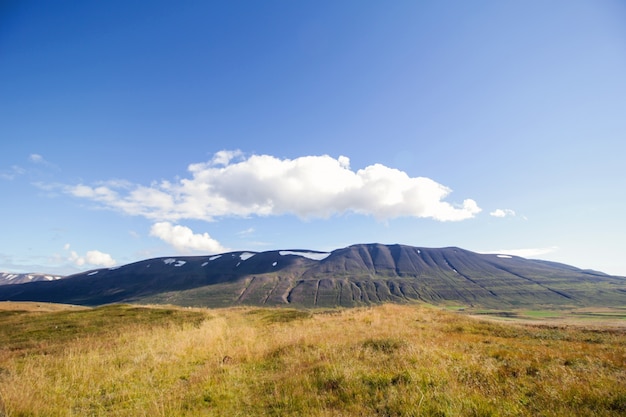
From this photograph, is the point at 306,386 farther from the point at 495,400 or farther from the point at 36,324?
the point at 36,324

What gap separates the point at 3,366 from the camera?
11.4m

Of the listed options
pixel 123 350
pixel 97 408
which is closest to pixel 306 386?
pixel 97 408

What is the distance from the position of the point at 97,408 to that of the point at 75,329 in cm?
1803

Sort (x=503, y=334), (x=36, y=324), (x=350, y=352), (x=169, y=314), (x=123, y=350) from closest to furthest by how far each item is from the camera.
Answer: (x=350, y=352) → (x=123, y=350) → (x=503, y=334) → (x=36, y=324) → (x=169, y=314)

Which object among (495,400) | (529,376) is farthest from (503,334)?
(495,400)

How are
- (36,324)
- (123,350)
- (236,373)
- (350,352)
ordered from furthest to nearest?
(36,324), (123,350), (350,352), (236,373)

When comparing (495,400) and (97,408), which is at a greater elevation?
(495,400)

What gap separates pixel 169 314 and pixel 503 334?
27510mm

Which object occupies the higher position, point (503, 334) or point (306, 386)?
point (306, 386)

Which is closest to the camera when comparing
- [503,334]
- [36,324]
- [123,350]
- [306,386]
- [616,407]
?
[616,407]

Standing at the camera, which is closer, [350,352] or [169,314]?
[350,352]

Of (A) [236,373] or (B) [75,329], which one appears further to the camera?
(B) [75,329]

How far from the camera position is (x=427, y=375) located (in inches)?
317

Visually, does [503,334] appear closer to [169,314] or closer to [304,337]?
[304,337]
